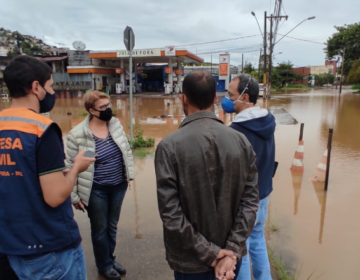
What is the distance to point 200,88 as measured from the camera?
4.88 ft

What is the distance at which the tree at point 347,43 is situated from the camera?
3956 centimetres

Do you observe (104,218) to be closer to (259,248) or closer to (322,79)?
(259,248)

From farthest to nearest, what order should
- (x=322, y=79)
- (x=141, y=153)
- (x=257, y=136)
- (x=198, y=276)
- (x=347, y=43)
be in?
(x=322, y=79) < (x=347, y=43) < (x=141, y=153) < (x=257, y=136) < (x=198, y=276)

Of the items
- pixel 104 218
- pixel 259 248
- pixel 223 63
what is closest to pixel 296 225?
pixel 259 248

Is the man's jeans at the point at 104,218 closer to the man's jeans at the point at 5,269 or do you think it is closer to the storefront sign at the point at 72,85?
the man's jeans at the point at 5,269

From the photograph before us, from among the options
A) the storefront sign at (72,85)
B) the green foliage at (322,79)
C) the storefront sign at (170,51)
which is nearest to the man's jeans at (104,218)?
the storefront sign at (170,51)

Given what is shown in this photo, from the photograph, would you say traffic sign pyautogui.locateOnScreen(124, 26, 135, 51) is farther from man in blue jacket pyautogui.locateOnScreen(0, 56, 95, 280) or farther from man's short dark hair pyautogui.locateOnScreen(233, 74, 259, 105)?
man in blue jacket pyautogui.locateOnScreen(0, 56, 95, 280)

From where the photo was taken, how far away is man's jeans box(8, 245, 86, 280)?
1479 mm

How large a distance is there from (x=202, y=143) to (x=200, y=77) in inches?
13.8

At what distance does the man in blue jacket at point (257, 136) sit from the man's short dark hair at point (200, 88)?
0.66 m

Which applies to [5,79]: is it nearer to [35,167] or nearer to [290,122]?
[35,167]

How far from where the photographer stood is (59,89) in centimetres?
3102

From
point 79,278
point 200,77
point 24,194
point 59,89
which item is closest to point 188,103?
point 200,77

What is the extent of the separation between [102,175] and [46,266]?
1.04 meters
